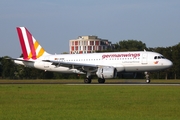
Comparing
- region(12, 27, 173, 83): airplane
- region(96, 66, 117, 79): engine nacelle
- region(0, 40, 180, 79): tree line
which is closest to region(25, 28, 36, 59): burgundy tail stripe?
region(12, 27, 173, 83): airplane

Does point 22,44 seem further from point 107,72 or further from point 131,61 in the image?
point 131,61

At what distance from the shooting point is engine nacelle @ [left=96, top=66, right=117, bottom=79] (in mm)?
53312

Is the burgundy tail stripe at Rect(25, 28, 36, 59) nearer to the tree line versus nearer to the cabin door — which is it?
the cabin door

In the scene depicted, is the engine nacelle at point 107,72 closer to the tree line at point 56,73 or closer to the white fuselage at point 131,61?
the white fuselage at point 131,61

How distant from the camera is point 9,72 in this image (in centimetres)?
11931

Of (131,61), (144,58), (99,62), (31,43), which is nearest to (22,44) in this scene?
(31,43)

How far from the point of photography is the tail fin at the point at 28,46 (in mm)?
63000

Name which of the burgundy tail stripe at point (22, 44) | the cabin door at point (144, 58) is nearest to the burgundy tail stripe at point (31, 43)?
the burgundy tail stripe at point (22, 44)

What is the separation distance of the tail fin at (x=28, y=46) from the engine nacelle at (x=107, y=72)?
11.7 m
